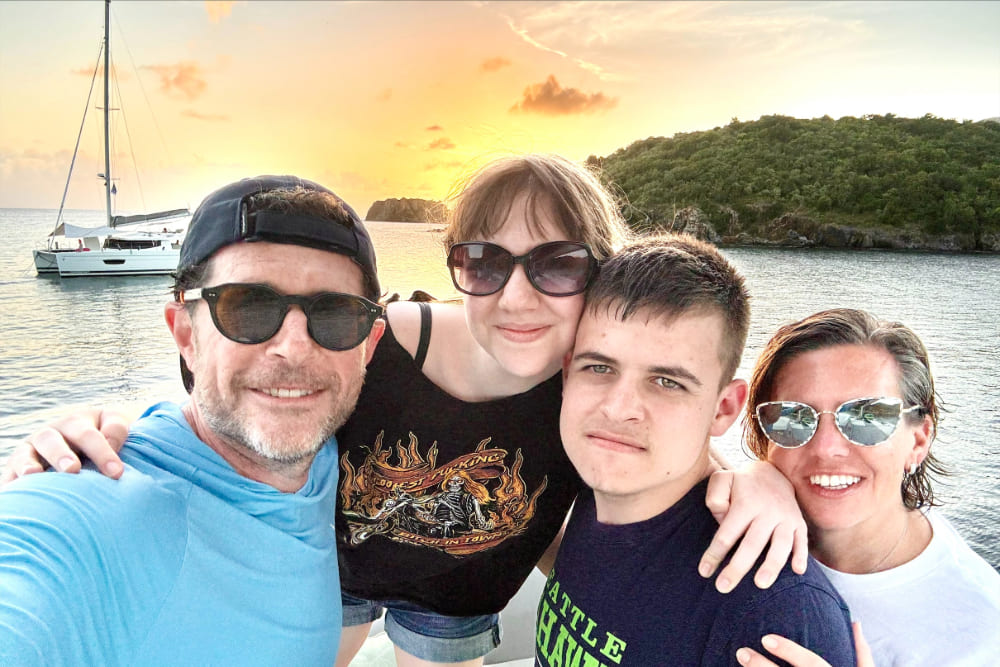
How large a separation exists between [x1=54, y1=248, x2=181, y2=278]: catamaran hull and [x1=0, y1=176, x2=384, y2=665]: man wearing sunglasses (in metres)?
38.9

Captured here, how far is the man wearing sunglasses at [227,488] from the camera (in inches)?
45.6

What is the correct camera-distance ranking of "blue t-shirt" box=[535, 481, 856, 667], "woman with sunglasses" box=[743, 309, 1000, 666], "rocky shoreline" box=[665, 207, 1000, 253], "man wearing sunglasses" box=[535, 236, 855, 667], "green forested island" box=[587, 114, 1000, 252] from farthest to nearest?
"rocky shoreline" box=[665, 207, 1000, 253] → "green forested island" box=[587, 114, 1000, 252] → "woman with sunglasses" box=[743, 309, 1000, 666] → "man wearing sunglasses" box=[535, 236, 855, 667] → "blue t-shirt" box=[535, 481, 856, 667]

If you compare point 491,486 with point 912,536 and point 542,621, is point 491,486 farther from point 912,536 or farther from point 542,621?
point 912,536

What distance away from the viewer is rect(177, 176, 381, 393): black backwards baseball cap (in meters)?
1.62

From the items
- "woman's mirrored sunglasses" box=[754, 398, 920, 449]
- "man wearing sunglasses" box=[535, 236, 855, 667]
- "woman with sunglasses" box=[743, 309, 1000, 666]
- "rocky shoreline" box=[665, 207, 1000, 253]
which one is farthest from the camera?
"rocky shoreline" box=[665, 207, 1000, 253]

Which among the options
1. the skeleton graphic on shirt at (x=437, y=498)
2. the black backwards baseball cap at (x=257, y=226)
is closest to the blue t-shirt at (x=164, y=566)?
the skeleton graphic on shirt at (x=437, y=498)

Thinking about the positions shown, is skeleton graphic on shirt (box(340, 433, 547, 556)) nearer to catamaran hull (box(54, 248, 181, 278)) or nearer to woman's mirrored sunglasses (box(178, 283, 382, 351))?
woman's mirrored sunglasses (box(178, 283, 382, 351))

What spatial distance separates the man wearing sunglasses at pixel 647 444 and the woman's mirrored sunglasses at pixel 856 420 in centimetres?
26

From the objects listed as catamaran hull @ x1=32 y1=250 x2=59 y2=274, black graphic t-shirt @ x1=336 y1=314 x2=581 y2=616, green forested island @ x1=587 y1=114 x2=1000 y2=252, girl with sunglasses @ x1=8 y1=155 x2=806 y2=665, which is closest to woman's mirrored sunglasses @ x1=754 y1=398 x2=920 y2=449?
girl with sunglasses @ x1=8 y1=155 x2=806 y2=665

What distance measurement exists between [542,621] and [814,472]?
1.02 m

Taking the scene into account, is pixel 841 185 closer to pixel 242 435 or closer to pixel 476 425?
pixel 476 425

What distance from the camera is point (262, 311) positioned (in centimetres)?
161

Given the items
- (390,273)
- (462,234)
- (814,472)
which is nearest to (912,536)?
(814,472)

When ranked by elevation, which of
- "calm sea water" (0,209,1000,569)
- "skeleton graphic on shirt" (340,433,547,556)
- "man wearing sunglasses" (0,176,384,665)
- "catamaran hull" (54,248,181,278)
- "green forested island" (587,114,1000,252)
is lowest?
"calm sea water" (0,209,1000,569)
